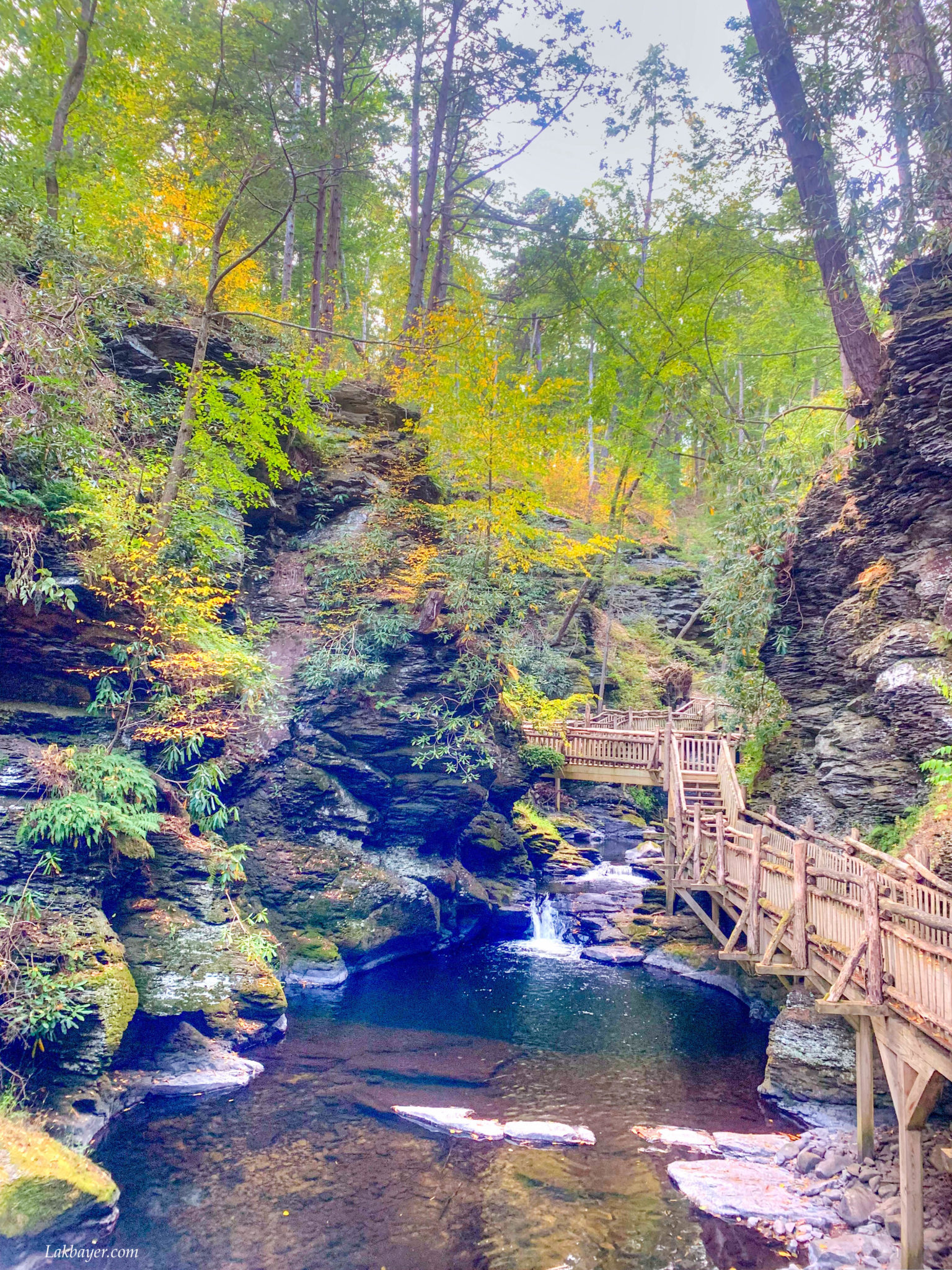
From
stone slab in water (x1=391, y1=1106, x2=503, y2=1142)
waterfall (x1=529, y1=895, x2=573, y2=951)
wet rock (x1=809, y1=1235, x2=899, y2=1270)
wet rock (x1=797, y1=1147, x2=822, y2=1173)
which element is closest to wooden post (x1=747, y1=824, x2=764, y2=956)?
wet rock (x1=797, y1=1147, x2=822, y2=1173)

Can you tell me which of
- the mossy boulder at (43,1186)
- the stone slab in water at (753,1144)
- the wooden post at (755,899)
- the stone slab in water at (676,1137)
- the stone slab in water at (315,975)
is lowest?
the stone slab in water at (315,975)

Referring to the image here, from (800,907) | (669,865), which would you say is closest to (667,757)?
(669,865)

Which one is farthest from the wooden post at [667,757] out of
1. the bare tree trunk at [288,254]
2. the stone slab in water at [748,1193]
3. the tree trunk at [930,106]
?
the bare tree trunk at [288,254]

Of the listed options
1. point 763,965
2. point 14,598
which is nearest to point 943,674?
point 763,965

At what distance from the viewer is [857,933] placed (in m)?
7.03

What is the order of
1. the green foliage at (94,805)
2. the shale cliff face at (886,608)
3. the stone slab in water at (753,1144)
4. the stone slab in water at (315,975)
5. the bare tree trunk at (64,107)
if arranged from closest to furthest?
the stone slab in water at (753,1144), the green foliage at (94,805), the shale cliff face at (886,608), the stone slab in water at (315,975), the bare tree trunk at (64,107)

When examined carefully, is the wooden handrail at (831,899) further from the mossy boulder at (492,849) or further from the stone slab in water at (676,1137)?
the mossy boulder at (492,849)

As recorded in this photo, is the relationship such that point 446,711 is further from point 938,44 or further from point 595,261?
point 595,261

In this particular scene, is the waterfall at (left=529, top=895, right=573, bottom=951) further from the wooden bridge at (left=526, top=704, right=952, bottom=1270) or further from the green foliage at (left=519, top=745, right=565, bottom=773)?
the green foliage at (left=519, top=745, right=565, bottom=773)

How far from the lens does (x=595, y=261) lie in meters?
20.5

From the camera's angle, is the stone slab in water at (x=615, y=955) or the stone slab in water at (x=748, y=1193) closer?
the stone slab in water at (x=748, y=1193)

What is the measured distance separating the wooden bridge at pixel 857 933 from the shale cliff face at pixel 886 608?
4.11 ft

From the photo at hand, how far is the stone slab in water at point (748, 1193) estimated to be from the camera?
21.8ft

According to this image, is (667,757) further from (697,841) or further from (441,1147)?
(441,1147)
